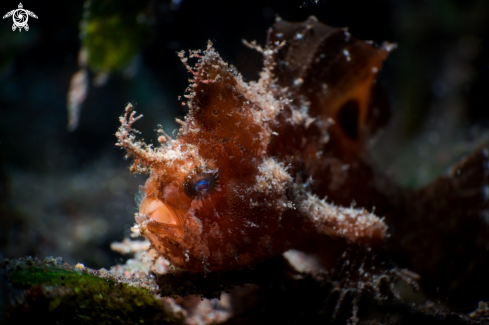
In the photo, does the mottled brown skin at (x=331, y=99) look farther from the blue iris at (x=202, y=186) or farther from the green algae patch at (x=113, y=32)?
the green algae patch at (x=113, y=32)

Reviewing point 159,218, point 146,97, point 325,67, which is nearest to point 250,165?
point 159,218

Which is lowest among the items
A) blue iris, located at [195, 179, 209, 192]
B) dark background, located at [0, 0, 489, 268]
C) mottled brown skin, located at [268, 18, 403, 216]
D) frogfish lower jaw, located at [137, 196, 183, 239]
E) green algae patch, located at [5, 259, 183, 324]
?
green algae patch, located at [5, 259, 183, 324]

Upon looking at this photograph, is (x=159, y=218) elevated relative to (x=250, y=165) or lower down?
lower down

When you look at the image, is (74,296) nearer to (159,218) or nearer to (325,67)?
(159,218)

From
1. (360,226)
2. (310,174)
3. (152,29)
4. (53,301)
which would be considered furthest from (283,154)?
(152,29)

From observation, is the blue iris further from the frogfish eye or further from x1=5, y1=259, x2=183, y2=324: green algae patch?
x1=5, y1=259, x2=183, y2=324: green algae patch

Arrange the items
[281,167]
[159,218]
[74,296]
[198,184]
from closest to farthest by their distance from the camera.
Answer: [74,296], [198,184], [159,218], [281,167]
